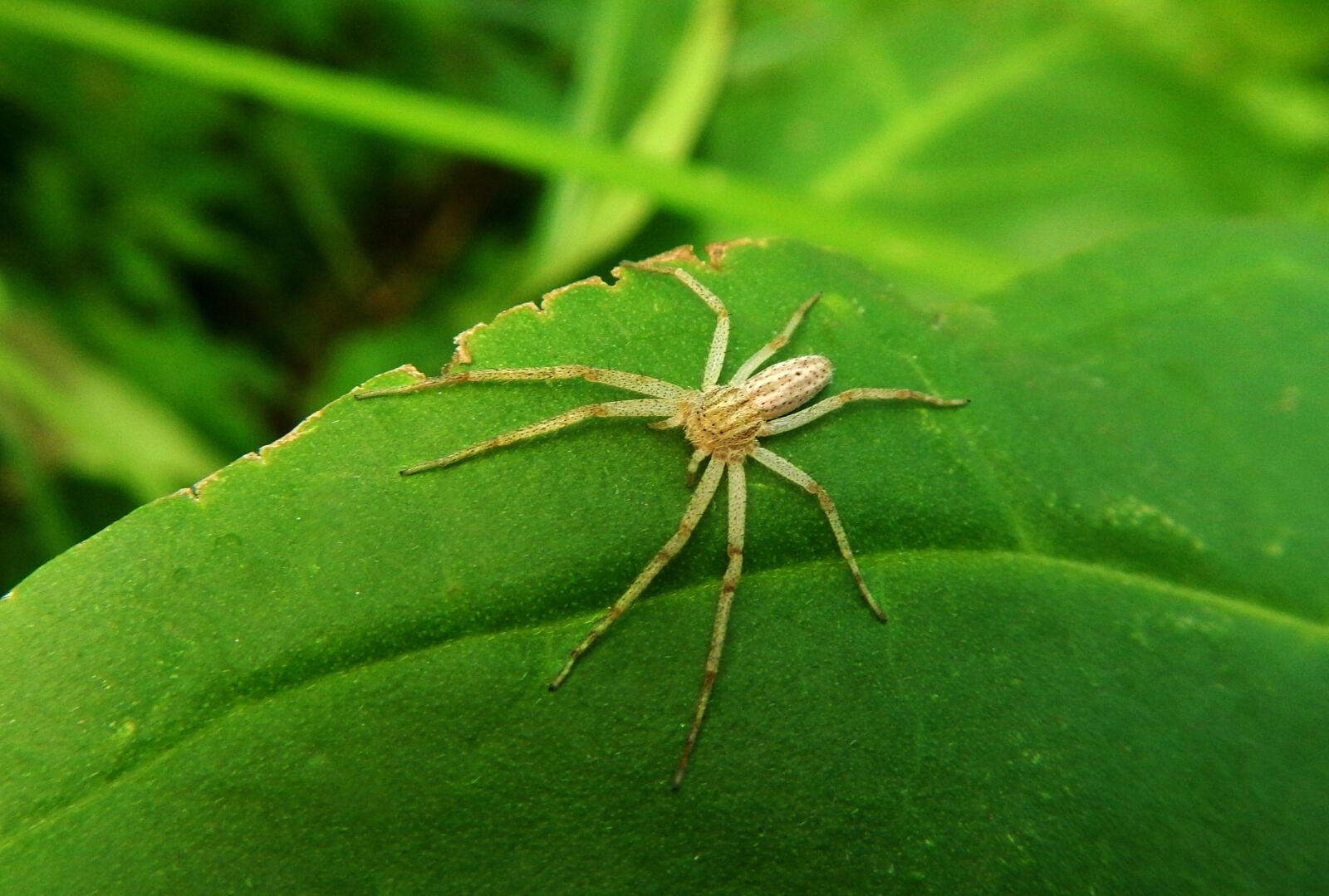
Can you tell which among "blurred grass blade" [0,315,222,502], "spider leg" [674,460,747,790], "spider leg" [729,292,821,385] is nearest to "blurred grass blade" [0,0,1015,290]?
"spider leg" [729,292,821,385]

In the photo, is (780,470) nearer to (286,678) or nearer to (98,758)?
(286,678)

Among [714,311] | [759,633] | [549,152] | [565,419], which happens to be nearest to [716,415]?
[714,311]

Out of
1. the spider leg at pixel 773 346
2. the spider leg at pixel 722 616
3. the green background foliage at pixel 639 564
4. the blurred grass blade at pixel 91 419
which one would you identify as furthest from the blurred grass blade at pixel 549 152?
the spider leg at pixel 722 616

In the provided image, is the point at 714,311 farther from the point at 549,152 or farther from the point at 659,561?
the point at 549,152

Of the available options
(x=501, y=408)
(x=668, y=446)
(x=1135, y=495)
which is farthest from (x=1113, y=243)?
(x=501, y=408)

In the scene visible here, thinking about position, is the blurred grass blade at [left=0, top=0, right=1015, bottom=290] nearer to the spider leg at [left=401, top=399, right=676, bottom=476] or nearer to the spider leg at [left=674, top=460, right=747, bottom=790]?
the spider leg at [left=401, top=399, right=676, bottom=476]
